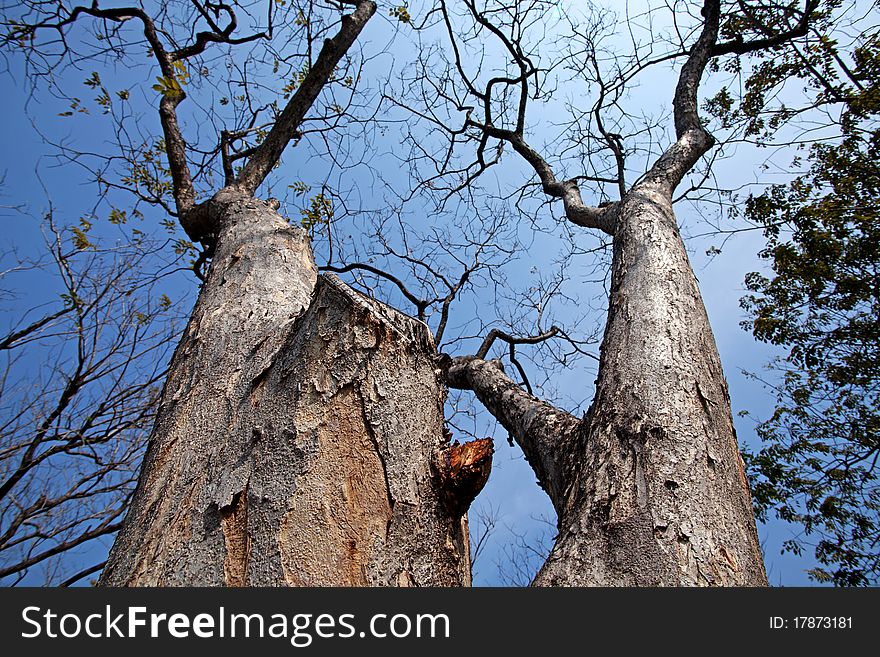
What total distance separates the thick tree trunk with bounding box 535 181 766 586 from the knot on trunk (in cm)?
23

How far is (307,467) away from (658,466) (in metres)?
0.82

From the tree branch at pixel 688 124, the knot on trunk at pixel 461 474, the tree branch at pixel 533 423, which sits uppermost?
the tree branch at pixel 688 124

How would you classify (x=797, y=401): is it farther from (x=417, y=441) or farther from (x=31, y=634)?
(x=31, y=634)

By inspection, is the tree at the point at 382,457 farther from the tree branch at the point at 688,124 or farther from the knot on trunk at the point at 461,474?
the tree branch at the point at 688,124

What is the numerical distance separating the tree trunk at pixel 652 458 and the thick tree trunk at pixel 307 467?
0.33m

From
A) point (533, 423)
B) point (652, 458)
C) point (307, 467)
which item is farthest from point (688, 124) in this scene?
point (307, 467)

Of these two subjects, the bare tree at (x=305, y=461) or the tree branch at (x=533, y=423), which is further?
the tree branch at (x=533, y=423)

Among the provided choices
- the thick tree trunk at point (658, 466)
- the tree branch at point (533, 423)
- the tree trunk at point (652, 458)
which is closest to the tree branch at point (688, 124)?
the tree trunk at point (652, 458)

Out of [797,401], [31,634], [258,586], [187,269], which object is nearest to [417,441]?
[258,586]

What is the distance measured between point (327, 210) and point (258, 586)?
12.8 feet

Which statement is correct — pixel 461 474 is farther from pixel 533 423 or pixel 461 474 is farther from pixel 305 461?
pixel 533 423

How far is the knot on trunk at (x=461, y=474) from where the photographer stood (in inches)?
49.2

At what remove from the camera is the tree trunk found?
3.74 ft

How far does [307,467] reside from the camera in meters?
1.18
